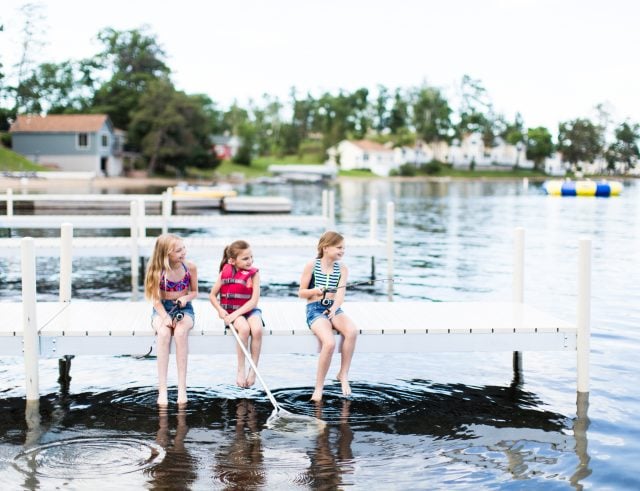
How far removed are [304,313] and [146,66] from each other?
96.7 meters

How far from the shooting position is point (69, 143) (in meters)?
80.1

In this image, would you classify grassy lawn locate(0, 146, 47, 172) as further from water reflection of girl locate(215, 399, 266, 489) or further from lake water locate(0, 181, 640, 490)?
water reflection of girl locate(215, 399, 266, 489)

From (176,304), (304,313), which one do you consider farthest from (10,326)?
(304,313)

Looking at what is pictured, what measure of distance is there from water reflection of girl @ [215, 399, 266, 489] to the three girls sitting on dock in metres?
0.70

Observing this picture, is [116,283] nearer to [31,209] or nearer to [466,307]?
[466,307]

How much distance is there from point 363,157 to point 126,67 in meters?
40.7

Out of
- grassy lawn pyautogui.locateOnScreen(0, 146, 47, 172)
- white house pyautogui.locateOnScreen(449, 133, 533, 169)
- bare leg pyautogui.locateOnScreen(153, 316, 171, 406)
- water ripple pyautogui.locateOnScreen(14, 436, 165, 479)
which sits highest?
white house pyautogui.locateOnScreen(449, 133, 533, 169)

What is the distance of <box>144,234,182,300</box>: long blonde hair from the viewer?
807 cm

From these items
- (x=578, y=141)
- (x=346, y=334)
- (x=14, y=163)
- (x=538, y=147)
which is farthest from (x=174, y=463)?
(x=578, y=141)

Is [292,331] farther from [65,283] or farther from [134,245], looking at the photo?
[134,245]

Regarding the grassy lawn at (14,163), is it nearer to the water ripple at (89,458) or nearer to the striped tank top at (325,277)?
the striped tank top at (325,277)

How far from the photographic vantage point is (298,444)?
24.1 ft

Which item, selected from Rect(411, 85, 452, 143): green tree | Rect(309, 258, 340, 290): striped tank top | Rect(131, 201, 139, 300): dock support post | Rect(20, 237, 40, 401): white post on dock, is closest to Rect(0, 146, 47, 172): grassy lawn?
Rect(131, 201, 139, 300): dock support post

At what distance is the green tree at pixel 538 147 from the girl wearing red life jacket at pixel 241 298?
483 feet
